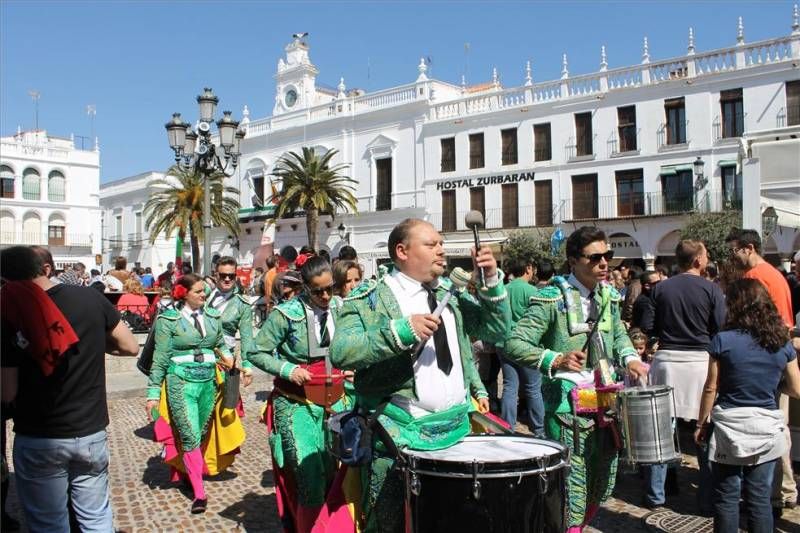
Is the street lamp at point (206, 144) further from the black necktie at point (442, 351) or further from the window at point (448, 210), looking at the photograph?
the window at point (448, 210)

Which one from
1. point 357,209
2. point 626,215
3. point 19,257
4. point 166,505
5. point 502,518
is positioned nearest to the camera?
point 502,518

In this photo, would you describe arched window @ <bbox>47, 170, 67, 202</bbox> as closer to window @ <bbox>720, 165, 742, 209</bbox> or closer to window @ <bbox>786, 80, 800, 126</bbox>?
window @ <bbox>720, 165, 742, 209</bbox>

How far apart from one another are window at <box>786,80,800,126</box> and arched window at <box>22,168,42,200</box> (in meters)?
49.6

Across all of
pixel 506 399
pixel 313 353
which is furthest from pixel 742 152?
pixel 313 353

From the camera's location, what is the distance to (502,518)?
295 centimetres

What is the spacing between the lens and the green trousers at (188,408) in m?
6.14

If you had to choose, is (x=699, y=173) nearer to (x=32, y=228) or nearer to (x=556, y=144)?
(x=556, y=144)

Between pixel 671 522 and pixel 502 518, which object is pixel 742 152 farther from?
pixel 502 518

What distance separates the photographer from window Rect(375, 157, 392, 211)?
129ft

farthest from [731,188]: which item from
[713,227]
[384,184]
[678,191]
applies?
[384,184]

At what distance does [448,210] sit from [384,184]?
15.4 ft

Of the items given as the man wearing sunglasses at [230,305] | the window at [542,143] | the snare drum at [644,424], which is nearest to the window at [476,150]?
the window at [542,143]

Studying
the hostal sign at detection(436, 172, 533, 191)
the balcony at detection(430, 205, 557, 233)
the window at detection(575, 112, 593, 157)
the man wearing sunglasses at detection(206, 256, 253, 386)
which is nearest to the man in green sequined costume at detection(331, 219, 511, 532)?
the man wearing sunglasses at detection(206, 256, 253, 386)

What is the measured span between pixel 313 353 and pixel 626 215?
1144 inches
